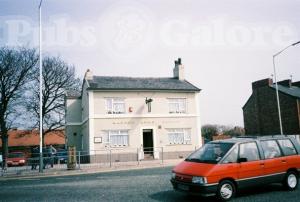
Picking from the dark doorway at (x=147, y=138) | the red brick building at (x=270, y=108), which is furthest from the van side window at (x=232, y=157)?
the red brick building at (x=270, y=108)

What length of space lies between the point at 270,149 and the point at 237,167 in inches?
68.1

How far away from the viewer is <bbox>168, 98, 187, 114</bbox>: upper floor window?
33.6 m

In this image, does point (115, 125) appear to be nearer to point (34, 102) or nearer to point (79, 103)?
point (79, 103)

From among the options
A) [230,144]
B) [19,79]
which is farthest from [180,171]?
[19,79]

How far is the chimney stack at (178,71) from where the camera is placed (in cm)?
3709

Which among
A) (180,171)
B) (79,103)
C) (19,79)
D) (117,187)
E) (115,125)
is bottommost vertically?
(117,187)

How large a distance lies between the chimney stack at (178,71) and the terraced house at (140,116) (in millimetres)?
1973

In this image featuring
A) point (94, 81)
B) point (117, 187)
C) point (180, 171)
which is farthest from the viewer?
point (94, 81)

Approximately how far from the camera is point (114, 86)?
3247 centimetres

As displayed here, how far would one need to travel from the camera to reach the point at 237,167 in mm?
9773

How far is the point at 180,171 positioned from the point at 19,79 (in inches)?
1363

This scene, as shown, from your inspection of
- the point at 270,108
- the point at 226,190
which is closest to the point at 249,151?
the point at 226,190

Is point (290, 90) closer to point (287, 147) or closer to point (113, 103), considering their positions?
point (113, 103)

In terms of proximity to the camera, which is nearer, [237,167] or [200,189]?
[200,189]
